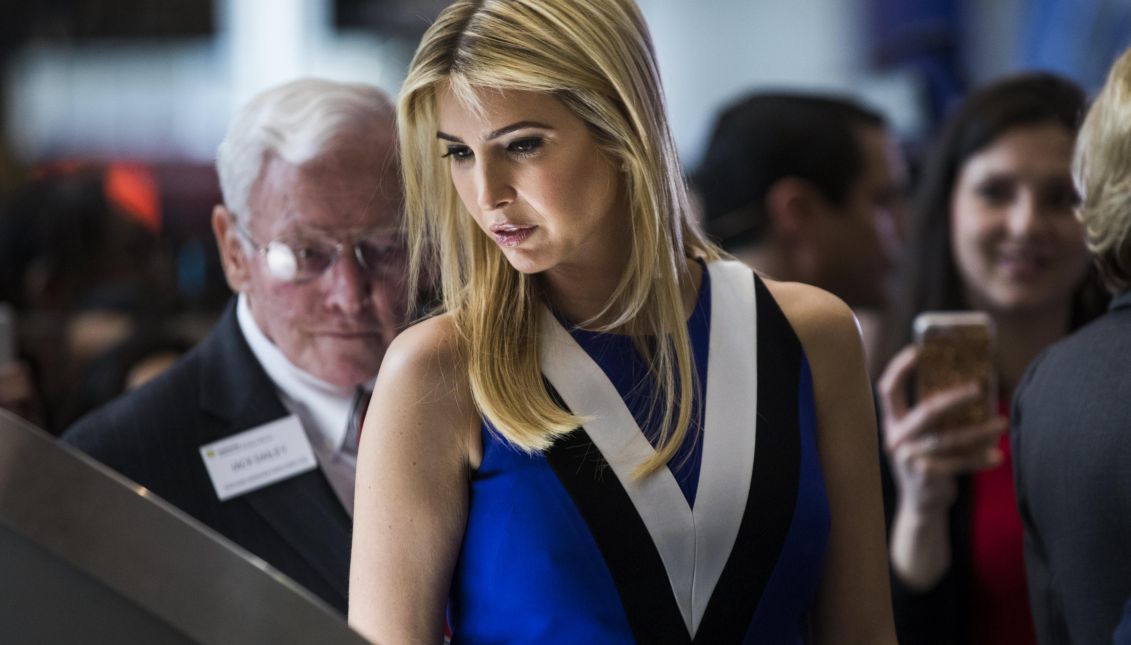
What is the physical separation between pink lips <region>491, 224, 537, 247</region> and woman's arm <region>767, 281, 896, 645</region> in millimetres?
335

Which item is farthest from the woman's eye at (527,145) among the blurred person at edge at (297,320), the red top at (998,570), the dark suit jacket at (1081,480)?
the red top at (998,570)

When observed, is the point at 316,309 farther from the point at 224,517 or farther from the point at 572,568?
the point at 572,568

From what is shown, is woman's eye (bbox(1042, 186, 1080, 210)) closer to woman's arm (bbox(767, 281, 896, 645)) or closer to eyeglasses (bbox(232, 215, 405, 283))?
woman's arm (bbox(767, 281, 896, 645))

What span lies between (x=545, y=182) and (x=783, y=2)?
8.47 metres

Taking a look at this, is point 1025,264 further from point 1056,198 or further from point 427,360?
point 427,360

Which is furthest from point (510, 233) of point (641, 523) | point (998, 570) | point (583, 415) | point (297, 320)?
point (998, 570)

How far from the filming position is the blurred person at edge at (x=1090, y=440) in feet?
5.18

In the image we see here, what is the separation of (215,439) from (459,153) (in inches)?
26.7

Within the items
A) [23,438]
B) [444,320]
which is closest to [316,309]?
[444,320]

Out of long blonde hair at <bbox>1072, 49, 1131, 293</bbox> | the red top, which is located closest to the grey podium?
long blonde hair at <bbox>1072, 49, 1131, 293</bbox>

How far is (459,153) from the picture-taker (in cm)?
144

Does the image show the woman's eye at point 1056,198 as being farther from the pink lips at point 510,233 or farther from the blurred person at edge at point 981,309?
the pink lips at point 510,233

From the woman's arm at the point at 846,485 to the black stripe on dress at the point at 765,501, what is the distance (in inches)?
1.7

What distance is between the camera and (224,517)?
1824 mm
